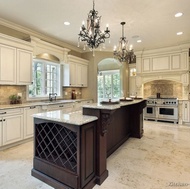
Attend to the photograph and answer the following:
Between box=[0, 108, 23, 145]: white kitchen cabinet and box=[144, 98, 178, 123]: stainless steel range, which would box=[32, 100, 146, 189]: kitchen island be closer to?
box=[0, 108, 23, 145]: white kitchen cabinet

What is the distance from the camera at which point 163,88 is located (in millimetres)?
6574

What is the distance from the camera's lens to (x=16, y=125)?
3.44 metres

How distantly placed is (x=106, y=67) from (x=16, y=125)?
6260 mm

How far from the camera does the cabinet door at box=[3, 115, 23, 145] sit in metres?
3.23

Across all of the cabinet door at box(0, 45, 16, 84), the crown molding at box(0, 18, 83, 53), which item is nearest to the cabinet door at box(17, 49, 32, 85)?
the cabinet door at box(0, 45, 16, 84)

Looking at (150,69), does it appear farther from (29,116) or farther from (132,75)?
(29,116)

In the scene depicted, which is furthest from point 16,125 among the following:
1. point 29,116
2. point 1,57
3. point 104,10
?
point 104,10

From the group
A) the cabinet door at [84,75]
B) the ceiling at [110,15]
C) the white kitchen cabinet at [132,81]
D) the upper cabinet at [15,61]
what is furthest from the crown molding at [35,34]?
the white kitchen cabinet at [132,81]

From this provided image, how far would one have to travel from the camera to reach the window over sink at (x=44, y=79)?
4660 mm

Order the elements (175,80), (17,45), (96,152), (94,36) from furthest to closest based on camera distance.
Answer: (175,80) → (17,45) → (94,36) → (96,152)

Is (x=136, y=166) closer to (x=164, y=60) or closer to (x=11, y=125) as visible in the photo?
(x=11, y=125)

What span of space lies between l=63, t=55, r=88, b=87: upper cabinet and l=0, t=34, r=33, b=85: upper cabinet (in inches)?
64.6

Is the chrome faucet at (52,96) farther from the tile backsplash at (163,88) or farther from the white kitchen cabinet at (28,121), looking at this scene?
the tile backsplash at (163,88)

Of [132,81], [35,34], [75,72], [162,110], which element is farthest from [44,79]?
[162,110]
